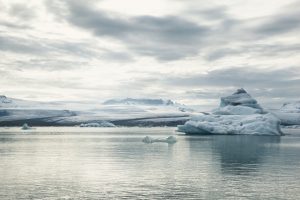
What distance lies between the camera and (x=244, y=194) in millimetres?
24156

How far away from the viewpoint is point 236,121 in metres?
102

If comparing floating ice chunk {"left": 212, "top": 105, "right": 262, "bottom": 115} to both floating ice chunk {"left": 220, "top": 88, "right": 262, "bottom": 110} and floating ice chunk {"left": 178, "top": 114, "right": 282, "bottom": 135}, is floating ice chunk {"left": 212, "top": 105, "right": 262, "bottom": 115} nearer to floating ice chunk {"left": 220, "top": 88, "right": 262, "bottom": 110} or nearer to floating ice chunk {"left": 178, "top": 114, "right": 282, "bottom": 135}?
floating ice chunk {"left": 178, "top": 114, "right": 282, "bottom": 135}

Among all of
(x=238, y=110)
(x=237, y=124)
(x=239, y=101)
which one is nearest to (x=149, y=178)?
(x=237, y=124)

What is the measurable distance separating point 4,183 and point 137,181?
8.17m

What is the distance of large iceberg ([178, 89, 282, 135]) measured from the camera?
322ft

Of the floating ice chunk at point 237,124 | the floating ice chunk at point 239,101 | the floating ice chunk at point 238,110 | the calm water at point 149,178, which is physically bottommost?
the calm water at point 149,178

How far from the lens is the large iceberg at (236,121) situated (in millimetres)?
98062

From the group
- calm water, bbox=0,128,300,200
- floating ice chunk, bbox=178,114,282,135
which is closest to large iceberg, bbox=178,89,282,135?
floating ice chunk, bbox=178,114,282,135

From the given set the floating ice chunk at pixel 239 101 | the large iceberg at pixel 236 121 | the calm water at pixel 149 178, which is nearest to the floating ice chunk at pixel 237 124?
the large iceberg at pixel 236 121

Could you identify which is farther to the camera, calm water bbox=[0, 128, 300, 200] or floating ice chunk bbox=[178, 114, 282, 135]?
floating ice chunk bbox=[178, 114, 282, 135]

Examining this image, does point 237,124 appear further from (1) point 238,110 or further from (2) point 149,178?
(2) point 149,178

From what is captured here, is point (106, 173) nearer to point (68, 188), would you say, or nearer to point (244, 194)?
point (68, 188)

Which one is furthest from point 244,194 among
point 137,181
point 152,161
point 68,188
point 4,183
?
point 152,161

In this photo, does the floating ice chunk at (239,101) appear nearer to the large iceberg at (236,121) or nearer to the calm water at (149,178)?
the large iceberg at (236,121)
